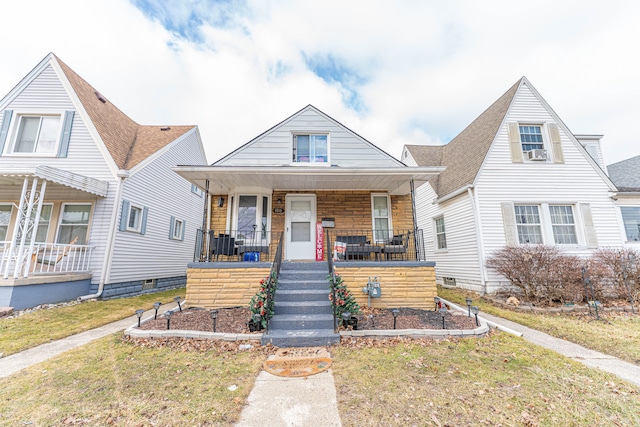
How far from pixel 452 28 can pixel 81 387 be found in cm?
1383

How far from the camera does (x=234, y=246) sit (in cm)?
791

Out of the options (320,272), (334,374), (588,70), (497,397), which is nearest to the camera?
(497,397)

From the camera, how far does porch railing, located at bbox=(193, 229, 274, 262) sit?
23.8 feet

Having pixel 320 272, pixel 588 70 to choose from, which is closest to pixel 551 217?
pixel 588 70

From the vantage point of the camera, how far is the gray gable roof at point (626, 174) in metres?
10.7

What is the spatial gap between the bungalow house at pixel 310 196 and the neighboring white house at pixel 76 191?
10.2 feet

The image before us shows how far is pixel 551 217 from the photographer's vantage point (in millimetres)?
9680

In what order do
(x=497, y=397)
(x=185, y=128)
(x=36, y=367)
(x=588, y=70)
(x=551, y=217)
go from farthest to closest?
(x=185, y=128) < (x=588, y=70) < (x=551, y=217) < (x=36, y=367) < (x=497, y=397)

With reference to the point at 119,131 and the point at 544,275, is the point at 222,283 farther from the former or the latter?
the point at 119,131

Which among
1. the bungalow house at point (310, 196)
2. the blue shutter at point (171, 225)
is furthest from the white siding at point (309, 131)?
the blue shutter at point (171, 225)

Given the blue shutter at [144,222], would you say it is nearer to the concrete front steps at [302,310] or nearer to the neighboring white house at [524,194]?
the concrete front steps at [302,310]

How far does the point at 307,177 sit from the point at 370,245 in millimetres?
2923

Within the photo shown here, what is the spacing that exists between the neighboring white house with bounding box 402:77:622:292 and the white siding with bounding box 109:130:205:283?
40.4ft

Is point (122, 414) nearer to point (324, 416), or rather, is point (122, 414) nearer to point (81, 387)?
point (81, 387)
